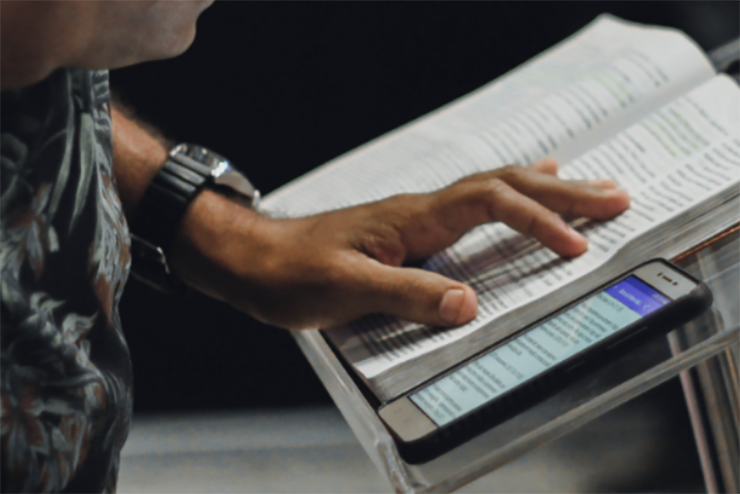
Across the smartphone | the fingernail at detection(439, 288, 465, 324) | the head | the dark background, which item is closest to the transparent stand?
the smartphone

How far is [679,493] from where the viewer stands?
3.26ft

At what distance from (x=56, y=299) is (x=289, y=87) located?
879mm

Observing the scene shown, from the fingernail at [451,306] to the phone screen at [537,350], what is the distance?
66 millimetres

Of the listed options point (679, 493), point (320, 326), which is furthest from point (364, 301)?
point (679, 493)

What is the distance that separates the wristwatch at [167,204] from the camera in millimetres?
682

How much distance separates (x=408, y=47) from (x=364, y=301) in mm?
808

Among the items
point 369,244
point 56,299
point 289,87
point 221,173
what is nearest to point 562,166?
point 369,244

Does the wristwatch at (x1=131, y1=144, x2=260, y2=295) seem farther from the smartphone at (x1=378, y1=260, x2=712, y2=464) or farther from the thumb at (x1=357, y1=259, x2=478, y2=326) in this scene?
the smartphone at (x1=378, y1=260, x2=712, y2=464)

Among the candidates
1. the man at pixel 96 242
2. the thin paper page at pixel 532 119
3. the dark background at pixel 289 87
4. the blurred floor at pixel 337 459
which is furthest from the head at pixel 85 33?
the dark background at pixel 289 87

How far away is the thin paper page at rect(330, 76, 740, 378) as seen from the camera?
0.51 m

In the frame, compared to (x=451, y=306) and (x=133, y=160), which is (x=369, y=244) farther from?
(x=133, y=160)

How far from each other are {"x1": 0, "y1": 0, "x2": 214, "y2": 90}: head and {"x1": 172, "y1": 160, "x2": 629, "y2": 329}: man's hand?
0.25 meters

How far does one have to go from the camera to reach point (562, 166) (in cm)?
67

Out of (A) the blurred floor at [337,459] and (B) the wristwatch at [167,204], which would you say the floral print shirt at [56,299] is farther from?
(A) the blurred floor at [337,459]
